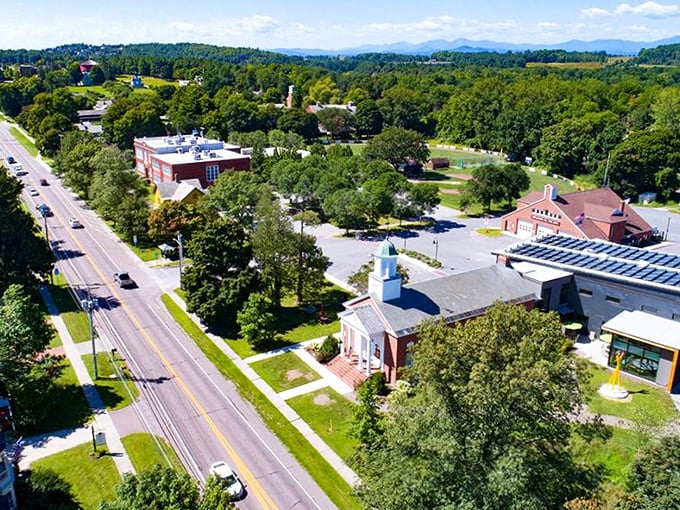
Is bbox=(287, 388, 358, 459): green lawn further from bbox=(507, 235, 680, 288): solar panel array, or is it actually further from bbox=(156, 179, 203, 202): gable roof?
bbox=(156, 179, 203, 202): gable roof

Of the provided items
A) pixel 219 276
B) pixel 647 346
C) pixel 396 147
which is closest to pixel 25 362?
pixel 219 276

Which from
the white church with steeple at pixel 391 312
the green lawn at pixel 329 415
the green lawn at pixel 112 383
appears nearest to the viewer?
the green lawn at pixel 329 415

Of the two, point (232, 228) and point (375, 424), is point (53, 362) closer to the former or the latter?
point (232, 228)

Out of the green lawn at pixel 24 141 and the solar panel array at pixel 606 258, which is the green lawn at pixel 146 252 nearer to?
the solar panel array at pixel 606 258

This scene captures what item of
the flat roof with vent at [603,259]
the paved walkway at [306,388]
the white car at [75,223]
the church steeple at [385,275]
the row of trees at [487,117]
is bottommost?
the paved walkway at [306,388]

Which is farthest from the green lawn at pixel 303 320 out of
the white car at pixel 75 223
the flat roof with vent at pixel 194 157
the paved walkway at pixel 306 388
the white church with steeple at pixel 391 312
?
the flat roof with vent at pixel 194 157

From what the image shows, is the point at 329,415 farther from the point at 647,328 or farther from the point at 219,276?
the point at 647,328
